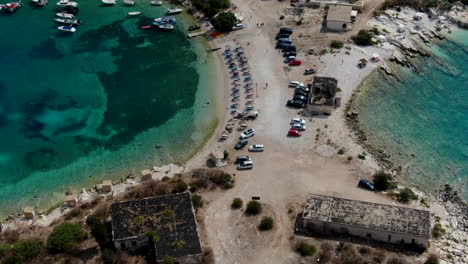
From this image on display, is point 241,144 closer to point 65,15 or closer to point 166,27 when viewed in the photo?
point 166,27

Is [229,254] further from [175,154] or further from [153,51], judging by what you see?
[153,51]

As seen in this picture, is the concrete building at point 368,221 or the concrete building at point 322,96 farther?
the concrete building at point 322,96

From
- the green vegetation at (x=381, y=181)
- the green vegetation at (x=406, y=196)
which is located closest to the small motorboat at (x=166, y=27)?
A: the green vegetation at (x=381, y=181)

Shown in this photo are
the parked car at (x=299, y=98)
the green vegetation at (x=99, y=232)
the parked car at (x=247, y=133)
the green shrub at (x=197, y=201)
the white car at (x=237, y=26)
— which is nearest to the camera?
the green vegetation at (x=99, y=232)

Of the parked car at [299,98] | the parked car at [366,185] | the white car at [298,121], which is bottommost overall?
the parked car at [366,185]

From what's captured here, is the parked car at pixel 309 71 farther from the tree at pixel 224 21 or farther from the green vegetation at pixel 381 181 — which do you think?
the green vegetation at pixel 381 181

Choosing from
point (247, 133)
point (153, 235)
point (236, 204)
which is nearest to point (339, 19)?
point (247, 133)
